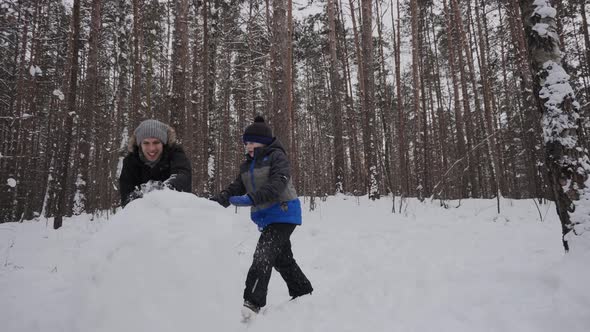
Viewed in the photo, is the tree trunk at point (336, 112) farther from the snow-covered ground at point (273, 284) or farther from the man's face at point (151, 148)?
the man's face at point (151, 148)

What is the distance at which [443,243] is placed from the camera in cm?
504

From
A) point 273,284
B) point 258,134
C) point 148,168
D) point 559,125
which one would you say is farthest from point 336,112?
point 148,168

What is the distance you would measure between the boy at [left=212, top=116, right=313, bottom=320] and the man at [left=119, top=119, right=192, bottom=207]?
1.85 ft

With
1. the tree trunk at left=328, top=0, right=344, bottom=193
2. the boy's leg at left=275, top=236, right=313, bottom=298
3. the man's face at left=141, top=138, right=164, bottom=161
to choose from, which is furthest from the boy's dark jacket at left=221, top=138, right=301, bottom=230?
the tree trunk at left=328, top=0, right=344, bottom=193

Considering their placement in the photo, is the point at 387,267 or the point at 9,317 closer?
the point at 9,317

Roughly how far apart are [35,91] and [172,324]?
14823 mm

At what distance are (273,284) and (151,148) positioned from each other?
77.1 inches

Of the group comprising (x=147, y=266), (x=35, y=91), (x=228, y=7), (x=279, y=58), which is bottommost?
(x=147, y=266)

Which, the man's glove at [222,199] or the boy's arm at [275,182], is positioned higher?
the boy's arm at [275,182]

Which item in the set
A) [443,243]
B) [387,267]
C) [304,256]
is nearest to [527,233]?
[443,243]

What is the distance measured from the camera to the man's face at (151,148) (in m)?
3.12

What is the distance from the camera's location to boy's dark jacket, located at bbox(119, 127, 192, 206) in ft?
10.3

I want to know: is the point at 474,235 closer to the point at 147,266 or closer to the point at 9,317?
the point at 147,266

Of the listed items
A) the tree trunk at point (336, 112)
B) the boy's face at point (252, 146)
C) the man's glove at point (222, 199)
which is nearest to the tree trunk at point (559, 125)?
the boy's face at point (252, 146)
